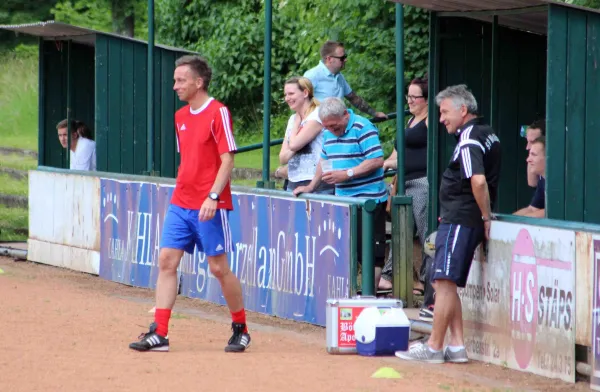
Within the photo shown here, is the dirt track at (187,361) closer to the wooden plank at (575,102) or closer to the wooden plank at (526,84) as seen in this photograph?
the wooden plank at (575,102)

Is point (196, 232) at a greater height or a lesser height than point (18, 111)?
lesser

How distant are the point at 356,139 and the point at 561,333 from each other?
276 centimetres

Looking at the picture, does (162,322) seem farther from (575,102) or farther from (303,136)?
(575,102)

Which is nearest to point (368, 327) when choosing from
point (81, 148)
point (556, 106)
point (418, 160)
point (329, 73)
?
point (556, 106)

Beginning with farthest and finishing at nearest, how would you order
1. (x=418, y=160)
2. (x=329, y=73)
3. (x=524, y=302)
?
1. (x=329, y=73)
2. (x=418, y=160)
3. (x=524, y=302)

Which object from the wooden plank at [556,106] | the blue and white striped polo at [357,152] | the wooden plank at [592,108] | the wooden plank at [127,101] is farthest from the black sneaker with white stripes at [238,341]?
the wooden plank at [127,101]

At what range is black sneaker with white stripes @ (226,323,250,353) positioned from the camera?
8805mm

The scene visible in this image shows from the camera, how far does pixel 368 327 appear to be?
8789mm

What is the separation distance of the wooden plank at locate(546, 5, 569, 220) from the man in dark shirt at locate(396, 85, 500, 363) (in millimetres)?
328


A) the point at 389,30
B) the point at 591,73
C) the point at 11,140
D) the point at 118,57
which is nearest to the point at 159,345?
the point at 591,73

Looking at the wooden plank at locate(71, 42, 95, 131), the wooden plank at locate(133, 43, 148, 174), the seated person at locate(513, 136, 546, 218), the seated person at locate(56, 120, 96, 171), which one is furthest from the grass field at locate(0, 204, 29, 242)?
the seated person at locate(513, 136, 546, 218)

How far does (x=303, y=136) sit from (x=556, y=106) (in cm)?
291

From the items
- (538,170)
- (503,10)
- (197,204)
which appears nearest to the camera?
(197,204)

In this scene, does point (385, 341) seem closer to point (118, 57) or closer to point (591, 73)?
point (591, 73)
